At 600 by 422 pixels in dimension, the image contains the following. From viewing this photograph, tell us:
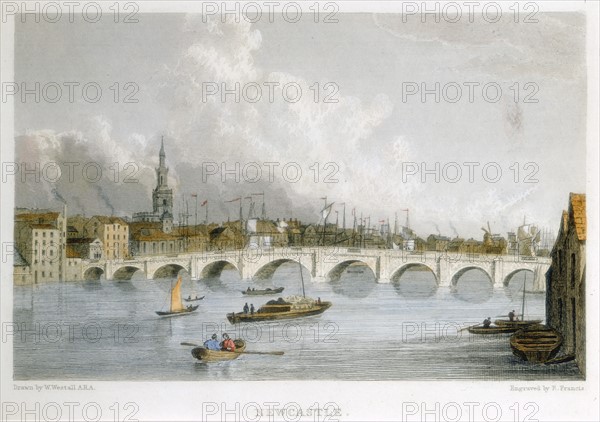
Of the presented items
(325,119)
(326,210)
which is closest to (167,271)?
(326,210)

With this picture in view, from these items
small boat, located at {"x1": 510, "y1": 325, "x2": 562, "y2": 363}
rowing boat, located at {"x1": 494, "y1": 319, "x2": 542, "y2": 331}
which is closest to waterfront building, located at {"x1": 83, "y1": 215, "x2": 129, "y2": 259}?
rowing boat, located at {"x1": 494, "y1": 319, "x2": 542, "y2": 331}

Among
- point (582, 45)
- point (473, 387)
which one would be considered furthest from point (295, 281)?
point (582, 45)

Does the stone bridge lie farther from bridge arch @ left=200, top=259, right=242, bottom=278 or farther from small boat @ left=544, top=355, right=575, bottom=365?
small boat @ left=544, top=355, right=575, bottom=365

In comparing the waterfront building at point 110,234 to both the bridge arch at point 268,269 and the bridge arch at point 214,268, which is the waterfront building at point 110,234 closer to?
the bridge arch at point 214,268

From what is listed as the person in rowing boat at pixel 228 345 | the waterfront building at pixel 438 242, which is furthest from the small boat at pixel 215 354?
the waterfront building at pixel 438 242

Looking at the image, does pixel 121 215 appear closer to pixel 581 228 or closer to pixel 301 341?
pixel 301 341

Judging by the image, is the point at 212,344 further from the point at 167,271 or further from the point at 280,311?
the point at 167,271
